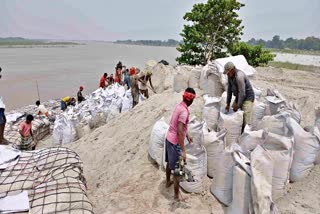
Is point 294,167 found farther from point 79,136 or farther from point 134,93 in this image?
point 79,136

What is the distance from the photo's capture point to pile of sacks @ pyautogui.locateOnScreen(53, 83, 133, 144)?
25.8 feet

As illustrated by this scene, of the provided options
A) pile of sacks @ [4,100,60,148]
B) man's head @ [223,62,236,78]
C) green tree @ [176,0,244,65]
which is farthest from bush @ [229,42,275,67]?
man's head @ [223,62,236,78]

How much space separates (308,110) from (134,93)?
403 centimetres

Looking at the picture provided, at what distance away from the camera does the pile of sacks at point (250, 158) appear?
308cm

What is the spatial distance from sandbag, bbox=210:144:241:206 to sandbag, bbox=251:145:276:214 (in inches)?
11.3

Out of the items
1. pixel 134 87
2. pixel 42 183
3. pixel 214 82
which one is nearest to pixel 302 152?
pixel 214 82

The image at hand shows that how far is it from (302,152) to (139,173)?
2.11 metres

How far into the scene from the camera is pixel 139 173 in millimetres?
4262

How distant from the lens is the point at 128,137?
5.77 m

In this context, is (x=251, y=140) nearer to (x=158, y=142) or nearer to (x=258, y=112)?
(x=258, y=112)

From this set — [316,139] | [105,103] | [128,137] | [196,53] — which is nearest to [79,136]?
[105,103]

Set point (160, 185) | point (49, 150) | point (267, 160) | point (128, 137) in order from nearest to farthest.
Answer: point (267, 160) → point (160, 185) → point (49, 150) → point (128, 137)

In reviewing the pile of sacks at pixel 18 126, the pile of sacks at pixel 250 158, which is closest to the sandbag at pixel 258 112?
the pile of sacks at pixel 250 158

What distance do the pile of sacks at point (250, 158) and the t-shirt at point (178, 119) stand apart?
305 millimetres
